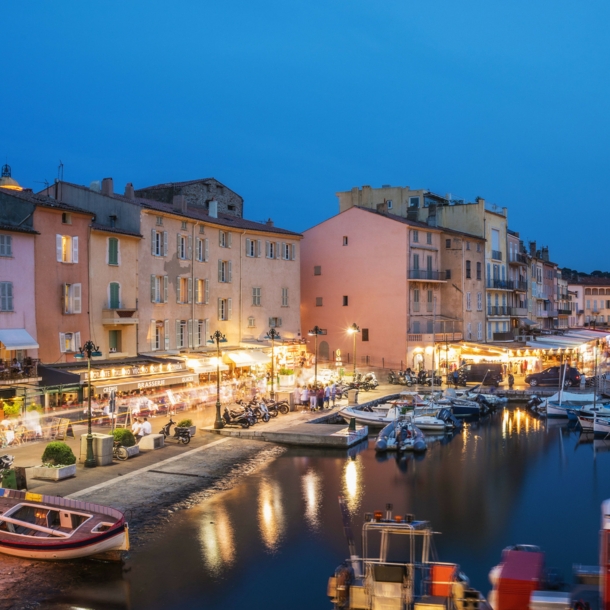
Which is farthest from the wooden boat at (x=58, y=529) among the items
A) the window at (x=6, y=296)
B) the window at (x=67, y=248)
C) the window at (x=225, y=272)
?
the window at (x=225, y=272)

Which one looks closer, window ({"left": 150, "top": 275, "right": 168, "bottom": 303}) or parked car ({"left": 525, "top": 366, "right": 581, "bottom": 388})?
window ({"left": 150, "top": 275, "right": 168, "bottom": 303})

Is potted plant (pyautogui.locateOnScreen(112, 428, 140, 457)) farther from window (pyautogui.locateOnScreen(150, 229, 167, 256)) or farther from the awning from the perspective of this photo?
window (pyautogui.locateOnScreen(150, 229, 167, 256))

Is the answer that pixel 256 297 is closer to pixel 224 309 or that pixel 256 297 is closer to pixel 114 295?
pixel 224 309

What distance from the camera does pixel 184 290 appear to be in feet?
158

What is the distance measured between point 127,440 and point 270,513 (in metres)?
8.49

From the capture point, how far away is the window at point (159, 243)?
1784 inches

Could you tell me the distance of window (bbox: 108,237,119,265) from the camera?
41.9 m

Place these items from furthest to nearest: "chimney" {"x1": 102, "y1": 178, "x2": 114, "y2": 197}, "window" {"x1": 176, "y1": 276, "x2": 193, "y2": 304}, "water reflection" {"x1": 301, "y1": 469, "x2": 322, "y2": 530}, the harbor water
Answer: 1. "window" {"x1": 176, "y1": 276, "x2": 193, "y2": 304}
2. "chimney" {"x1": 102, "y1": 178, "x2": 114, "y2": 197}
3. "water reflection" {"x1": 301, "y1": 469, "x2": 322, "y2": 530}
4. the harbor water

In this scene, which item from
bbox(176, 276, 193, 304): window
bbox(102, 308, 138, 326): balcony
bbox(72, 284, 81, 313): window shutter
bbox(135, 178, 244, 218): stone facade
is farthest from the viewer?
bbox(135, 178, 244, 218): stone facade

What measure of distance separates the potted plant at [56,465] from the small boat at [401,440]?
49.2ft

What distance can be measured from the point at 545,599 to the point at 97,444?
1794 cm

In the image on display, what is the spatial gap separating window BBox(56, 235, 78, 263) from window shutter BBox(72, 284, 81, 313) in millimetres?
1403

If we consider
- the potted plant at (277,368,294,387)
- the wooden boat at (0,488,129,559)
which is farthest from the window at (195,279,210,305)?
the wooden boat at (0,488,129,559)

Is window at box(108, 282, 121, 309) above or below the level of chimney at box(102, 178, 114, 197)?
below
